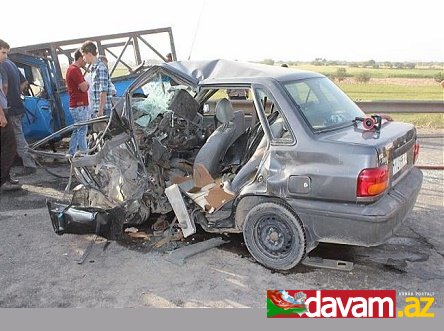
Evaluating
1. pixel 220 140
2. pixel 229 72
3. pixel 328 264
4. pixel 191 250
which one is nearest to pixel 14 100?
pixel 220 140

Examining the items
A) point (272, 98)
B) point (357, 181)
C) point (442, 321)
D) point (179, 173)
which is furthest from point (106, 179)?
point (442, 321)

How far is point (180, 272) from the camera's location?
12.4 feet

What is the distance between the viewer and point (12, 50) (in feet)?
27.0

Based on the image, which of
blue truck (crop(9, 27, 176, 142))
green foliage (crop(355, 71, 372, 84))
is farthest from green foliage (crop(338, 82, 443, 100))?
blue truck (crop(9, 27, 176, 142))

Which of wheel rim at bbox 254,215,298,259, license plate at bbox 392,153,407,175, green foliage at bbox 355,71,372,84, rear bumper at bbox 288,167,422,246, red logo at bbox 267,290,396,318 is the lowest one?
green foliage at bbox 355,71,372,84

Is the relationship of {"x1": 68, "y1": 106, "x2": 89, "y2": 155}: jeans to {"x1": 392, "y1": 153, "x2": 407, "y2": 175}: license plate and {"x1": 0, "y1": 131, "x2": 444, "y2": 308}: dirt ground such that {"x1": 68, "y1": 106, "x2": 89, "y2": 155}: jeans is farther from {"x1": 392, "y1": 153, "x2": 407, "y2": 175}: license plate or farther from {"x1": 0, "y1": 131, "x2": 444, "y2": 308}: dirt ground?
{"x1": 392, "y1": 153, "x2": 407, "y2": 175}: license plate

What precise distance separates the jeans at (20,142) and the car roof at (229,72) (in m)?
3.90

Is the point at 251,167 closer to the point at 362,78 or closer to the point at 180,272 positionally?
the point at 180,272

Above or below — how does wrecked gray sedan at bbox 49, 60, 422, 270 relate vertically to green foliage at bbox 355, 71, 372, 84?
above

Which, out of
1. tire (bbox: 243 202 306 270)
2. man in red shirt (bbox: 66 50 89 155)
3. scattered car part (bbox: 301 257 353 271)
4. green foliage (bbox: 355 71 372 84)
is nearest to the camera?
tire (bbox: 243 202 306 270)

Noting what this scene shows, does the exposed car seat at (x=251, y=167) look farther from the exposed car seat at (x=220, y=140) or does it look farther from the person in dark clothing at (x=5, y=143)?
the person in dark clothing at (x=5, y=143)

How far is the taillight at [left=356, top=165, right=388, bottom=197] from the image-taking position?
320cm

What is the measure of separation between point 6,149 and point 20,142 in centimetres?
139

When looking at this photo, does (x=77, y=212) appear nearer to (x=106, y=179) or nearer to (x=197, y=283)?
(x=106, y=179)
